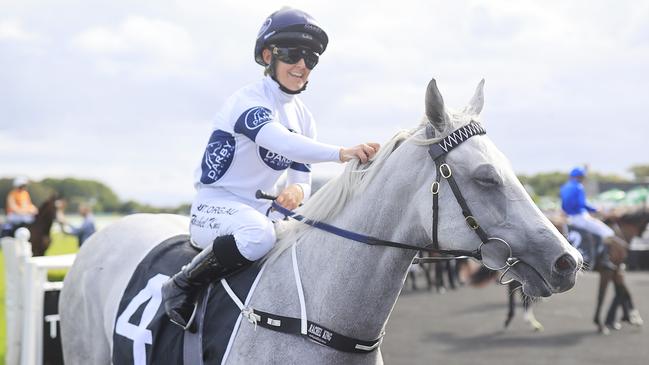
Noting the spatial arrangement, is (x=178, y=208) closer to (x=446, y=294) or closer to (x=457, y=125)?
(x=446, y=294)

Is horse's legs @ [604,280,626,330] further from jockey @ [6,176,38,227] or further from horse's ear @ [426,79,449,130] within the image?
jockey @ [6,176,38,227]

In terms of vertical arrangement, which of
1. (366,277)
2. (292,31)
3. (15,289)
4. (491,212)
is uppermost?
(292,31)

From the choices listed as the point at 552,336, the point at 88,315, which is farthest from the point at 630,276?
the point at 88,315

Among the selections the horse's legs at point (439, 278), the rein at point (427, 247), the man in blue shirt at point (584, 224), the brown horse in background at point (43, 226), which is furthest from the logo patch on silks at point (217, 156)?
the horse's legs at point (439, 278)

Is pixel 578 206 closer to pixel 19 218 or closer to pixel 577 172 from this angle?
pixel 577 172

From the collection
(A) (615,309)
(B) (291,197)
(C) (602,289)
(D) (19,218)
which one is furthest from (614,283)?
(D) (19,218)

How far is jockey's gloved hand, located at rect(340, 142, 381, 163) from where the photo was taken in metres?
2.77

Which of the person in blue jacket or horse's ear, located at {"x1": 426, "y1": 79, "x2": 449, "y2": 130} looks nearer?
horse's ear, located at {"x1": 426, "y1": 79, "x2": 449, "y2": 130}

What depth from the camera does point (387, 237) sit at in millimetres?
2648

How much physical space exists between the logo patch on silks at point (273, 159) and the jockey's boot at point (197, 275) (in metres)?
0.46

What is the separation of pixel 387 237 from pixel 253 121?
78 centimetres

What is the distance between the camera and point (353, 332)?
2662 mm

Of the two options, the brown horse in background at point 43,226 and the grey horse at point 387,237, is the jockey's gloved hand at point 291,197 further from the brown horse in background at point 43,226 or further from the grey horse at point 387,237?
the brown horse in background at point 43,226

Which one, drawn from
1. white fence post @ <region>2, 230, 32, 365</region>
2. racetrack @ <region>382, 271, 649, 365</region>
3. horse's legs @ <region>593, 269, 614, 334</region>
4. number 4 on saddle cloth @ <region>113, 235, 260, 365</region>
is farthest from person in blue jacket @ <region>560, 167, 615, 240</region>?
number 4 on saddle cloth @ <region>113, 235, 260, 365</region>
